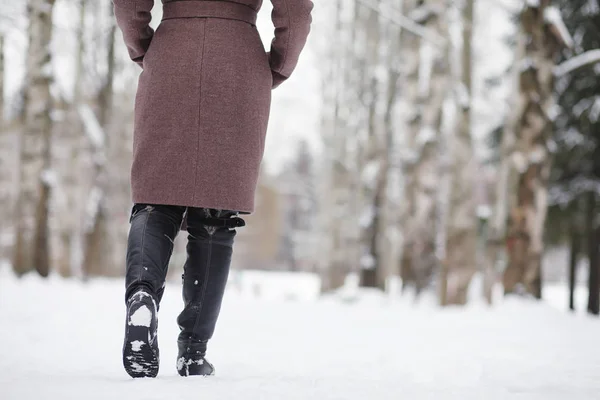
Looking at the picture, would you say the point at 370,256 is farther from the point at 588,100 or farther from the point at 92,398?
the point at 92,398

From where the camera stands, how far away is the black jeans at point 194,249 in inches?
101

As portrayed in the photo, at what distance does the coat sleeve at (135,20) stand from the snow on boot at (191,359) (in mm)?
1166

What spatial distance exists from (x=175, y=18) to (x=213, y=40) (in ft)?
0.59

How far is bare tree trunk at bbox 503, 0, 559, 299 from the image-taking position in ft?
24.8

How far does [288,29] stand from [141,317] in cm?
126

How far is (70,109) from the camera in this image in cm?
1555

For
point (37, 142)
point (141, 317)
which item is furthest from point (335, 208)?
point (141, 317)

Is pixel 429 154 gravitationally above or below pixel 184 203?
above

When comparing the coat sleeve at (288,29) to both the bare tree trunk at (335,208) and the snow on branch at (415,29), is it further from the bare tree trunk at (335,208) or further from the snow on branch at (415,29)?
the bare tree trunk at (335,208)

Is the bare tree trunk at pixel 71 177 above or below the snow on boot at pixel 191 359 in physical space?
above

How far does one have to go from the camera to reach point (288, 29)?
2.79 meters

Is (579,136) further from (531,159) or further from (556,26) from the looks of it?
(531,159)

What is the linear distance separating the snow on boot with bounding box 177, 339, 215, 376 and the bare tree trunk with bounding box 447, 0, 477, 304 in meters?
6.83

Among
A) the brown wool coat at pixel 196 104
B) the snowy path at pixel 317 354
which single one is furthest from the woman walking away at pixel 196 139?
the snowy path at pixel 317 354
